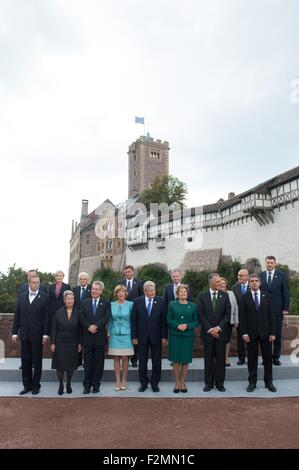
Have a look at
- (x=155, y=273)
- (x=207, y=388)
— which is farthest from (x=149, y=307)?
(x=155, y=273)

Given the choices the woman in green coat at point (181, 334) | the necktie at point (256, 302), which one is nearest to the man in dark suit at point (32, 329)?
the woman in green coat at point (181, 334)

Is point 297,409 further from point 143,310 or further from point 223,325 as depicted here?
point 143,310

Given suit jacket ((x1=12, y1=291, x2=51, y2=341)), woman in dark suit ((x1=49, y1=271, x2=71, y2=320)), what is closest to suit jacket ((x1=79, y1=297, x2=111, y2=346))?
suit jacket ((x1=12, y1=291, x2=51, y2=341))

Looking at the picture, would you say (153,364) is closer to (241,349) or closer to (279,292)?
(241,349)

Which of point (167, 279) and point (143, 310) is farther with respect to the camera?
point (167, 279)

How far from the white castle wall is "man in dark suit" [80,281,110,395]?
25077 millimetres

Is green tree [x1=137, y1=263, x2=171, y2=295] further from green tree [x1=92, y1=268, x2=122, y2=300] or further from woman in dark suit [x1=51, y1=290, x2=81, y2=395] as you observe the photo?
woman in dark suit [x1=51, y1=290, x2=81, y2=395]

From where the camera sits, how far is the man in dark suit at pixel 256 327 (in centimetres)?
607

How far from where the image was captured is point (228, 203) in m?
37.9

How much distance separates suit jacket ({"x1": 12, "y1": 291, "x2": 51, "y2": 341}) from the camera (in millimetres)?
6230

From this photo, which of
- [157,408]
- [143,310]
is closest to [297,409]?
[157,408]

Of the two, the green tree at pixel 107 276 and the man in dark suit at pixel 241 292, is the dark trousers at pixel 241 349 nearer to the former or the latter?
the man in dark suit at pixel 241 292
